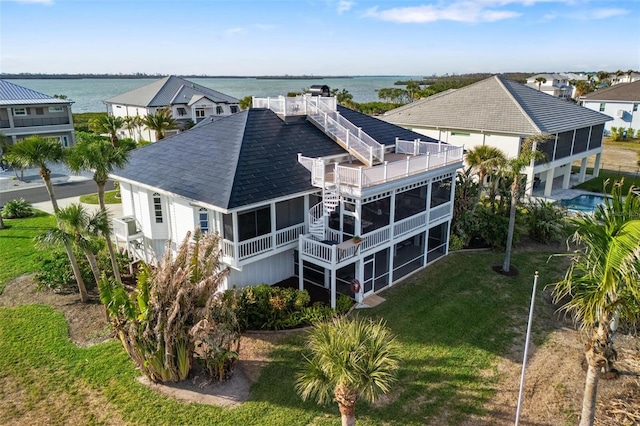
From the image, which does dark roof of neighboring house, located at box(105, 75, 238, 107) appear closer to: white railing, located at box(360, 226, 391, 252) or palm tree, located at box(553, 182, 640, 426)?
white railing, located at box(360, 226, 391, 252)

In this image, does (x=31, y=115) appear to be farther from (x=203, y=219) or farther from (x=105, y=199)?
(x=203, y=219)

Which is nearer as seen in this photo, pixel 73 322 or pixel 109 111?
pixel 73 322

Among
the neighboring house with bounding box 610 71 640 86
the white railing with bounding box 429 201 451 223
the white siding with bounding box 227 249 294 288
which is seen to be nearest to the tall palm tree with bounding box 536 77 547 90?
the neighboring house with bounding box 610 71 640 86

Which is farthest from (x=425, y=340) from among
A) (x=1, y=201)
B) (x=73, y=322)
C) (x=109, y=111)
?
(x=109, y=111)

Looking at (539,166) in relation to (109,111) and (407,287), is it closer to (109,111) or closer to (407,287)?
(407,287)

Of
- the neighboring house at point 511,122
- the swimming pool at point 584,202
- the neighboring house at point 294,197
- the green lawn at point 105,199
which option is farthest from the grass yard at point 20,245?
the swimming pool at point 584,202

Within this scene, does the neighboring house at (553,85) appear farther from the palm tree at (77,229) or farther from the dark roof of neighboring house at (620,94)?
the palm tree at (77,229)

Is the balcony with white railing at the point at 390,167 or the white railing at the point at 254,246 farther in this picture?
the balcony with white railing at the point at 390,167

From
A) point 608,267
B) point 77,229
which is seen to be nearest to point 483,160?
point 608,267
